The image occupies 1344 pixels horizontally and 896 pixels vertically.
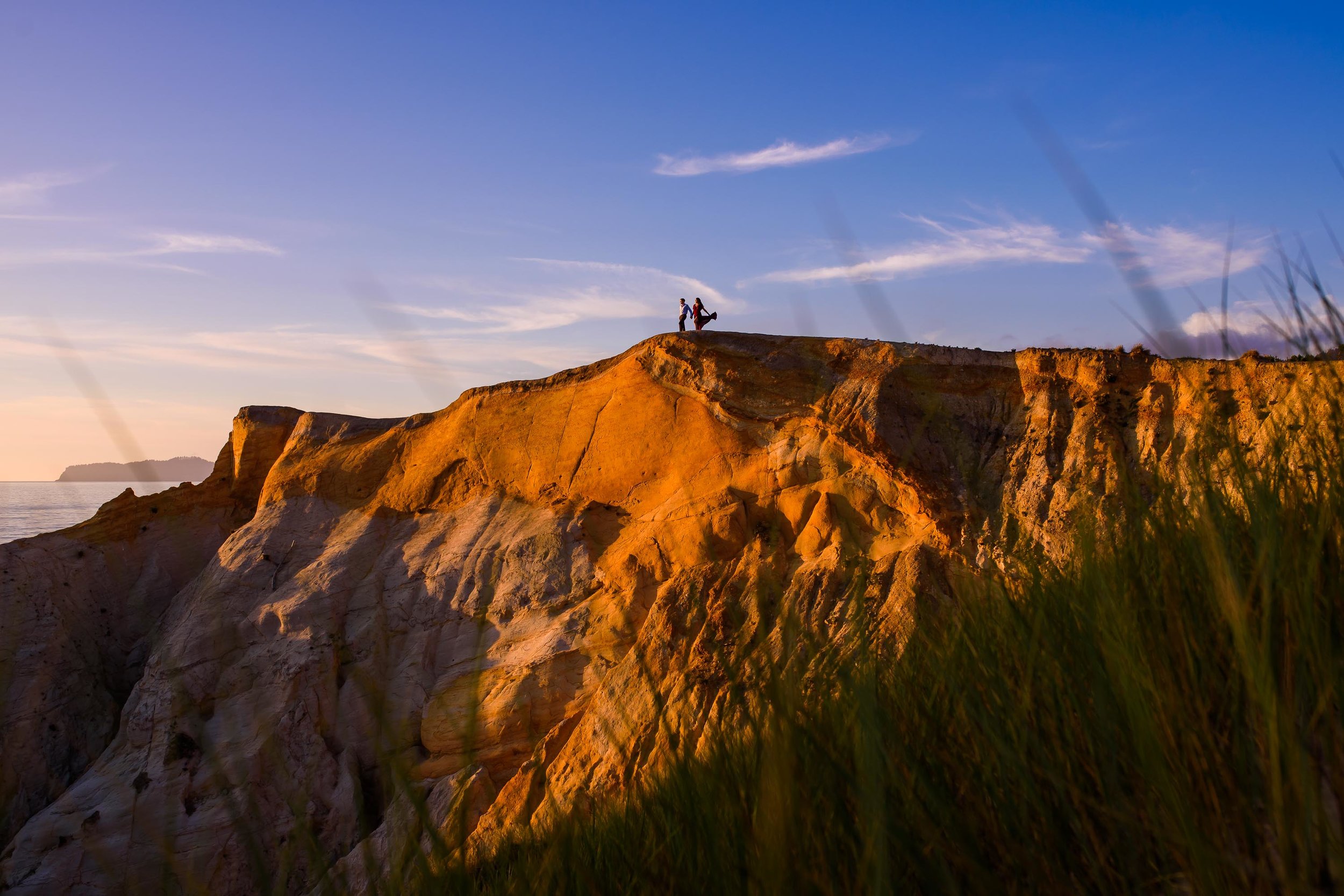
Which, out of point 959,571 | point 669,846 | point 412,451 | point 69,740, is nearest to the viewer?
point 669,846

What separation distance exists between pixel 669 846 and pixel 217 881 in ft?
40.9

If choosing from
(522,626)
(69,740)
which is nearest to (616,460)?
(522,626)

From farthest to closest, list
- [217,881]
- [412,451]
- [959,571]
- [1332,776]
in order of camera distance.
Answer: [412,451] < [217,881] < [959,571] < [1332,776]

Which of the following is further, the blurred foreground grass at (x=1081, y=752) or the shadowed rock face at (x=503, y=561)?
the shadowed rock face at (x=503, y=561)

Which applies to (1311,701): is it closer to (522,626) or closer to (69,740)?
(522,626)

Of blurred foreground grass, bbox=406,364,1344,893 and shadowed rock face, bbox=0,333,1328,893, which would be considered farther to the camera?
shadowed rock face, bbox=0,333,1328,893

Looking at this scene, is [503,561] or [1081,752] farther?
[503,561]

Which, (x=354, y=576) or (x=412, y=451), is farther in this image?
(x=412, y=451)

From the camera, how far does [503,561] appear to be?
51.3ft

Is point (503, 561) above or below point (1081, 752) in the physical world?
below

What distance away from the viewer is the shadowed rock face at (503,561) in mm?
12688

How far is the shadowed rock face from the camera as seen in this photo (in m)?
12.7

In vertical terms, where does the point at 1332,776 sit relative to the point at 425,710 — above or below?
above

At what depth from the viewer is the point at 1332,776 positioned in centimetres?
165
